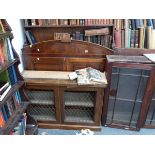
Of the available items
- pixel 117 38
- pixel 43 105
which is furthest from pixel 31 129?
pixel 117 38

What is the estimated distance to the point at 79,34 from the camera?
1929 millimetres

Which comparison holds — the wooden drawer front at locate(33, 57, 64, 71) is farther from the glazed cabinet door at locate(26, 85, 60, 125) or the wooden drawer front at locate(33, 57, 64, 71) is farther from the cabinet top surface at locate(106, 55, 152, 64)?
the cabinet top surface at locate(106, 55, 152, 64)

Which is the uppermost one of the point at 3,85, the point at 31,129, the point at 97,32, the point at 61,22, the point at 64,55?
the point at 61,22

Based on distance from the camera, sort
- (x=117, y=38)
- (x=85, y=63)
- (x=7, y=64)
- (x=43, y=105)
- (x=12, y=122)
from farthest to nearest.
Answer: (x=43, y=105) → (x=85, y=63) → (x=117, y=38) → (x=12, y=122) → (x=7, y=64)

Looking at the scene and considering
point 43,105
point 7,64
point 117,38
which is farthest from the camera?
point 43,105

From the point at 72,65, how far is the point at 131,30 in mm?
791

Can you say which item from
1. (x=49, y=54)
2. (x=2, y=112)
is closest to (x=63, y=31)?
(x=49, y=54)

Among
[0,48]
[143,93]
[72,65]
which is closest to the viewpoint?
[0,48]

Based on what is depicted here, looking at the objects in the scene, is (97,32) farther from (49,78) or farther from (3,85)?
(3,85)

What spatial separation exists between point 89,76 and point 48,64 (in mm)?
559

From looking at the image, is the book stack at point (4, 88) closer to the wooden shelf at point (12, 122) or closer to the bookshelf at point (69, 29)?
the wooden shelf at point (12, 122)

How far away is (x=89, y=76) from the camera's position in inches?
71.7

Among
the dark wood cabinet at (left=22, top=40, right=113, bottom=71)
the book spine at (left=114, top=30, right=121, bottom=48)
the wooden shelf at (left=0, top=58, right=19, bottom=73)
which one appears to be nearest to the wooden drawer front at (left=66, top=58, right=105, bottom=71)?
the dark wood cabinet at (left=22, top=40, right=113, bottom=71)
